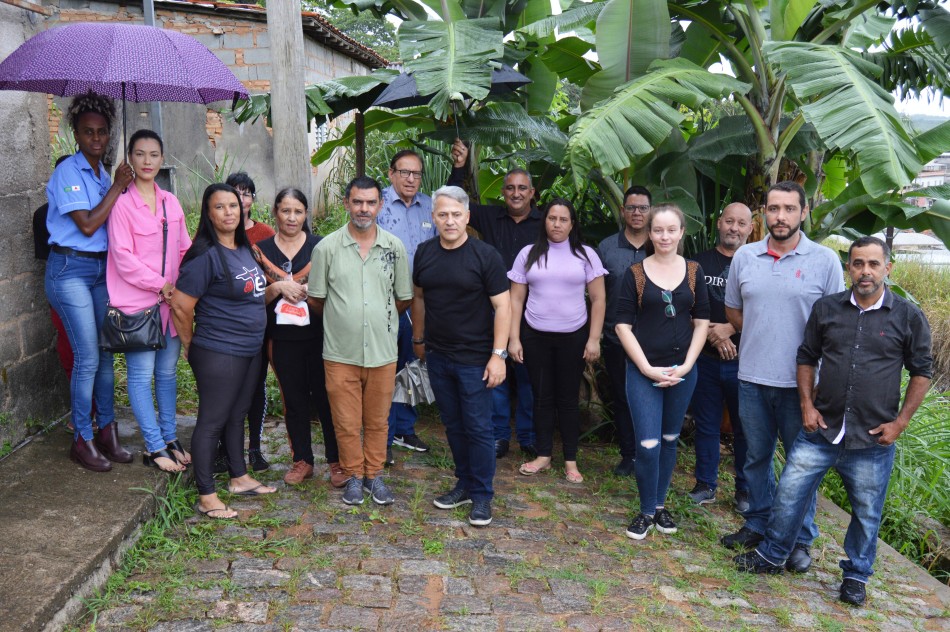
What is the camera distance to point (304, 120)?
548 cm

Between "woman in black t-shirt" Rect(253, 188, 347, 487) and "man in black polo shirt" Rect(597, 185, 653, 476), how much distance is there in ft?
6.16

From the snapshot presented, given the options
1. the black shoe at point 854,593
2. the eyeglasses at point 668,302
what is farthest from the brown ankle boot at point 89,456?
the black shoe at point 854,593

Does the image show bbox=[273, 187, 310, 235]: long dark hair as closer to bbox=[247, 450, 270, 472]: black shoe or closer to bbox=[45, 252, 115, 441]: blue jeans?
bbox=[45, 252, 115, 441]: blue jeans

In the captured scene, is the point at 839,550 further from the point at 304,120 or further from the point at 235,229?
the point at 304,120

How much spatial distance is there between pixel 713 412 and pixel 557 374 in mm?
1008

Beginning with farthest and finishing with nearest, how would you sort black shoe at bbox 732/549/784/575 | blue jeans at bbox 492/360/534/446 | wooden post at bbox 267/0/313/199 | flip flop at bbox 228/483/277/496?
1. blue jeans at bbox 492/360/534/446
2. wooden post at bbox 267/0/313/199
3. flip flop at bbox 228/483/277/496
4. black shoe at bbox 732/549/784/575

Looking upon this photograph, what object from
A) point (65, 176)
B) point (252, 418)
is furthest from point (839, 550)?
point (65, 176)

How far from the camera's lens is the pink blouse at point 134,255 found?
14.3ft

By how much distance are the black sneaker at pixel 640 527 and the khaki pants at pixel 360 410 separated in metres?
1.51

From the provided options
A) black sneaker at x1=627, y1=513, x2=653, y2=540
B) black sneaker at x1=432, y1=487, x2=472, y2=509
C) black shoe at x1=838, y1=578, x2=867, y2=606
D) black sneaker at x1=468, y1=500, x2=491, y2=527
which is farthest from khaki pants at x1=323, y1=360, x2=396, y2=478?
black shoe at x1=838, y1=578, x2=867, y2=606

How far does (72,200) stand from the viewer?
14.4ft

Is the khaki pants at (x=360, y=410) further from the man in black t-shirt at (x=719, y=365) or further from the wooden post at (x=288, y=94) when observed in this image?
the man in black t-shirt at (x=719, y=365)

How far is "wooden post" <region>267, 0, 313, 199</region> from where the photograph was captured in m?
5.33

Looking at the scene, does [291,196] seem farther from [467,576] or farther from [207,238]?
[467,576]
